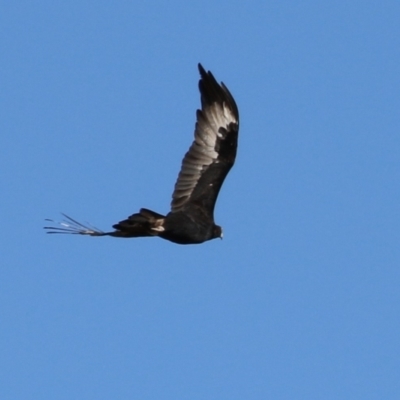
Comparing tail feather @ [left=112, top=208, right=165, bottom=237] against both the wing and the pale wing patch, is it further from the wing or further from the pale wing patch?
the pale wing patch

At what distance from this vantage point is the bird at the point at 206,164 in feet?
48.9

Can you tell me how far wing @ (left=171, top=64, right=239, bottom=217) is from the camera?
15.3m

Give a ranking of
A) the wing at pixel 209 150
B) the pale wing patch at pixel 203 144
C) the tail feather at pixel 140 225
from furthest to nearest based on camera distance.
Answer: the pale wing patch at pixel 203 144, the wing at pixel 209 150, the tail feather at pixel 140 225

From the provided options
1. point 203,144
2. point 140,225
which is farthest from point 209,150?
point 140,225

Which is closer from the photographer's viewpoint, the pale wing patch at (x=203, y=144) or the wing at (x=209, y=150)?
the wing at (x=209, y=150)

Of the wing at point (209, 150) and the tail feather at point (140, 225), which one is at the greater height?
the wing at point (209, 150)

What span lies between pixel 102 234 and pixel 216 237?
8.35ft

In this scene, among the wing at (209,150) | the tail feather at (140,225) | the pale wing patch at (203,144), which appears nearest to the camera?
the tail feather at (140,225)

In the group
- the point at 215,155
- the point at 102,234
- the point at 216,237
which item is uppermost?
the point at 215,155

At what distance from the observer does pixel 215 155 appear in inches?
615

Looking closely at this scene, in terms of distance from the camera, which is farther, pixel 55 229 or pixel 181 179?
pixel 181 179

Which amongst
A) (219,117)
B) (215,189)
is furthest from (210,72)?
(215,189)

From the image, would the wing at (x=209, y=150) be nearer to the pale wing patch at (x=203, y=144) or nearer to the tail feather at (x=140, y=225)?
the pale wing patch at (x=203, y=144)

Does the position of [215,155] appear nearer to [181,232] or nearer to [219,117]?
[219,117]
